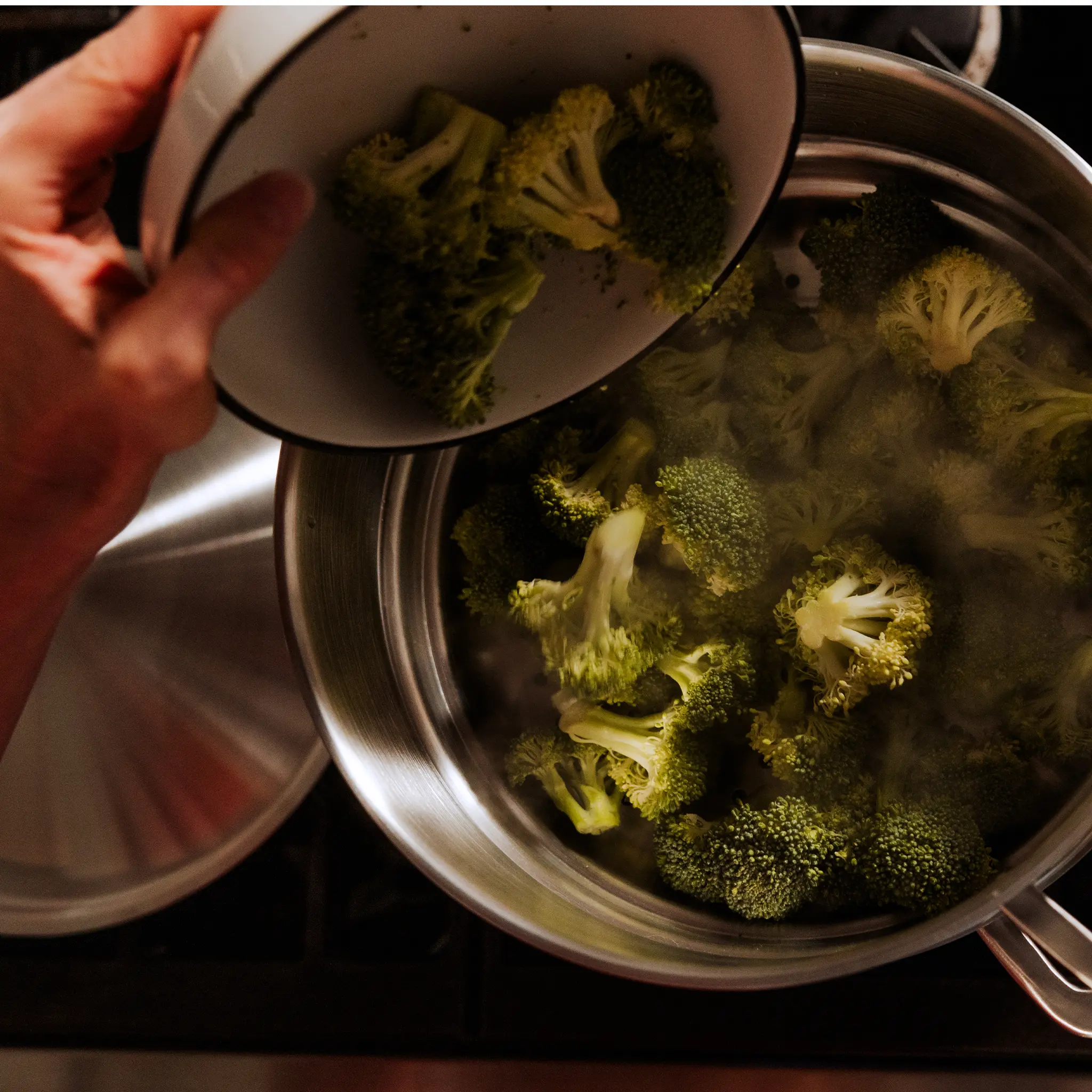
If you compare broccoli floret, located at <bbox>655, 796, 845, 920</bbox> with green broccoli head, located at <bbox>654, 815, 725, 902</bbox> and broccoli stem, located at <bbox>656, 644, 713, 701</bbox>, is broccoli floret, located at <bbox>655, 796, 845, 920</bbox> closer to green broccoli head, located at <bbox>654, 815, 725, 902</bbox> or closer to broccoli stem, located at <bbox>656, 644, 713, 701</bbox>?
green broccoli head, located at <bbox>654, 815, 725, 902</bbox>

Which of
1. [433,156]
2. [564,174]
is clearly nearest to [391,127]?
[433,156]

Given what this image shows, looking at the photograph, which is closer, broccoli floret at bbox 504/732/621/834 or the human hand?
the human hand

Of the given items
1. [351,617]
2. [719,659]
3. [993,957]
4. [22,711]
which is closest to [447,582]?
[351,617]

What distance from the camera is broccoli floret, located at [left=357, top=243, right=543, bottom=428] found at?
801 mm

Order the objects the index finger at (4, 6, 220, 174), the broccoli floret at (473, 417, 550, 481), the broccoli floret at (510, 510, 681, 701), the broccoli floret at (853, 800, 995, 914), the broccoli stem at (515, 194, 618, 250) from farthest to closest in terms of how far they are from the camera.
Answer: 1. the broccoli floret at (473, 417, 550, 481)
2. the broccoli floret at (510, 510, 681, 701)
3. the broccoli floret at (853, 800, 995, 914)
4. the broccoli stem at (515, 194, 618, 250)
5. the index finger at (4, 6, 220, 174)

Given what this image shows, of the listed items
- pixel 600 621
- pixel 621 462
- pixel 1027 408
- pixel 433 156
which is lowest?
pixel 600 621

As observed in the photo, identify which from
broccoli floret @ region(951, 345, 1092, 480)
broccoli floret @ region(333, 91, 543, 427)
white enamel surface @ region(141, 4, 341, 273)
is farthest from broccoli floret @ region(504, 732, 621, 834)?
white enamel surface @ region(141, 4, 341, 273)

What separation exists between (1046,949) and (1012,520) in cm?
47

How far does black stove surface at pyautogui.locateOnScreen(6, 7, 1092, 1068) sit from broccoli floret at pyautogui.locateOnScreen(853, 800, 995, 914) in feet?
0.65

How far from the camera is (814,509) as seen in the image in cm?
112

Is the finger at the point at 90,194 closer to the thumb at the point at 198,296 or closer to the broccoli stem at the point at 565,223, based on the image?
the thumb at the point at 198,296

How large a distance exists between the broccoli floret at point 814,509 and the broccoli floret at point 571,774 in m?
0.36

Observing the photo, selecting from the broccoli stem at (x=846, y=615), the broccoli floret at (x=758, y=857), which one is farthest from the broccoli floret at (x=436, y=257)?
the broccoli floret at (x=758, y=857)

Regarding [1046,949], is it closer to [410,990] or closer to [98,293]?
[410,990]
